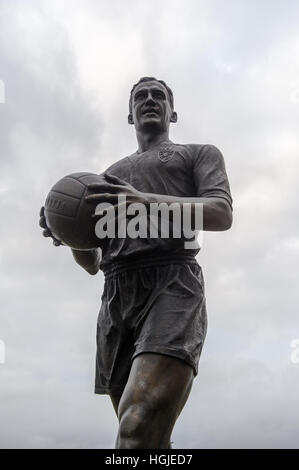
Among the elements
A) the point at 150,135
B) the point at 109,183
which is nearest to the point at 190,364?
the point at 109,183

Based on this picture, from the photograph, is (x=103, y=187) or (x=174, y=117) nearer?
(x=103, y=187)

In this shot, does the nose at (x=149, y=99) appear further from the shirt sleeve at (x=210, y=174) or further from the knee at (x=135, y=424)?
the knee at (x=135, y=424)

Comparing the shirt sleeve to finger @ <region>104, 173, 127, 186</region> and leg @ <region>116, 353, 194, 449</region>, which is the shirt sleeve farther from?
leg @ <region>116, 353, 194, 449</region>

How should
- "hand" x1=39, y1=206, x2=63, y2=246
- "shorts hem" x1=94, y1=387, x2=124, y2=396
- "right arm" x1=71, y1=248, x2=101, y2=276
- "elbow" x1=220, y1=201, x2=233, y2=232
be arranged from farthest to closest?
"right arm" x1=71, y1=248, x2=101, y2=276, "hand" x1=39, y1=206, x2=63, y2=246, "shorts hem" x1=94, y1=387, x2=124, y2=396, "elbow" x1=220, y1=201, x2=233, y2=232

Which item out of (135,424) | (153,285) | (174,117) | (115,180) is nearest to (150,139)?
(174,117)

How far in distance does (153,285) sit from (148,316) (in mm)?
313

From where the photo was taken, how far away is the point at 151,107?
7.07 metres

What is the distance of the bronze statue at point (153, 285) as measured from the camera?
17.9 ft

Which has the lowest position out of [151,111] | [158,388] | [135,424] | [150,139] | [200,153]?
[135,424]

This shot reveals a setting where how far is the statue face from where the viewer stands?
7.06m

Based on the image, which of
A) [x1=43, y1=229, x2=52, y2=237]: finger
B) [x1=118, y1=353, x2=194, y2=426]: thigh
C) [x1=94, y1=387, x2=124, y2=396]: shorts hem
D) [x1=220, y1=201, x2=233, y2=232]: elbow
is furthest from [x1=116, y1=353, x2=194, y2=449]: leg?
[x1=43, y1=229, x2=52, y2=237]: finger

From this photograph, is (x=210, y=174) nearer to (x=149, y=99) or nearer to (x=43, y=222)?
(x=149, y=99)

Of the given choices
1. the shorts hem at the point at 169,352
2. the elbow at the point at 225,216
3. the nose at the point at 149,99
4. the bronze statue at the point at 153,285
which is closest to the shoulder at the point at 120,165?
the bronze statue at the point at 153,285

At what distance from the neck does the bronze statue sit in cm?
1
